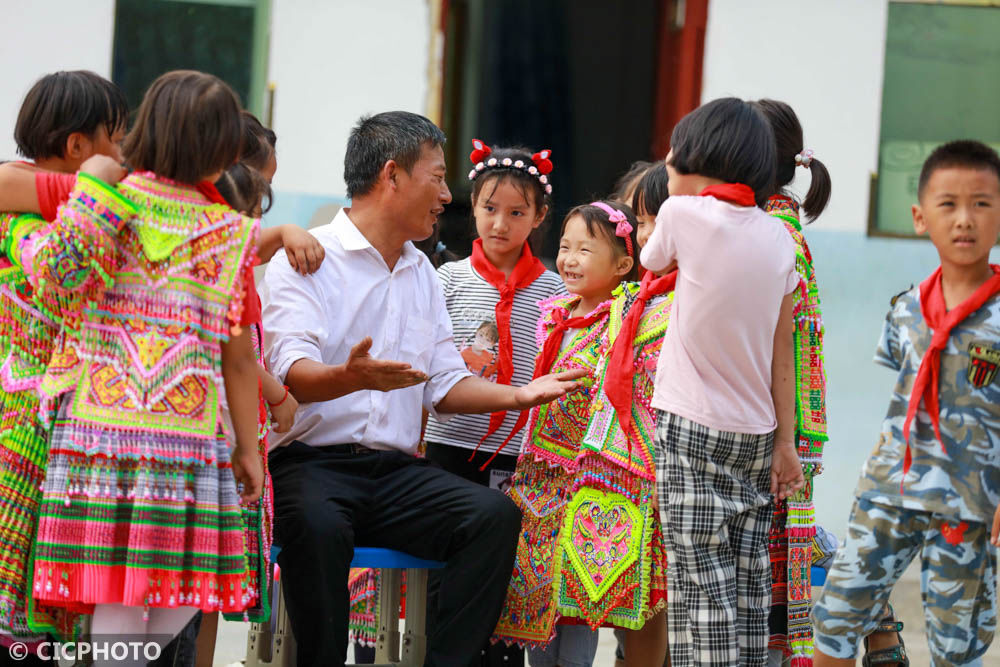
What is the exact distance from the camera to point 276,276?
10.9ft

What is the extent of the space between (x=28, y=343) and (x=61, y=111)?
1.89 feet

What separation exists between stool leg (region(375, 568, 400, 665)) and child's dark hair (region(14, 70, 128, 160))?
61.8 inches

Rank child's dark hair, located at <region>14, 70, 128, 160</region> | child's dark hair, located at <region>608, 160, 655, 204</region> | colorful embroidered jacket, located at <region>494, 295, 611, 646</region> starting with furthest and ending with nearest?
1. child's dark hair, located at <region>608, 160, 655, 204</region>
2. colorful embroidered jacket, located at <region>494, 295, 611, 646</region>
3. child's dark hair, located at <region>14, 70, 128, 160</region>

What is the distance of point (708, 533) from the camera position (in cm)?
287

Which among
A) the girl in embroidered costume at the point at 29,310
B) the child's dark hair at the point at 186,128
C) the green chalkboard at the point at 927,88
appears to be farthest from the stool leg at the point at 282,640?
the green chalkboard at the point at 927,88

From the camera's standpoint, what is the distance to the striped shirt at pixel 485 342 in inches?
151

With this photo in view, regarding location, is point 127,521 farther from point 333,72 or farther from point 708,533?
point 333,72

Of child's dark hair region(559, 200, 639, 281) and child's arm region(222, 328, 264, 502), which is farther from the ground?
child's dark hair region(559, 200, 639, 281)

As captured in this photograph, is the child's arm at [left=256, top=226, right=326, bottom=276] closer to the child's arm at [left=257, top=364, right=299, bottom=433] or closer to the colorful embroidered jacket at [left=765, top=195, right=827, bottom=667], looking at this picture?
the child's arm at [left=257, top=364, right=299, bottom=433]

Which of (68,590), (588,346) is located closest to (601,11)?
(588,346)

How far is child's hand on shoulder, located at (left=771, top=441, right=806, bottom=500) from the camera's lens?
A: 2973mm

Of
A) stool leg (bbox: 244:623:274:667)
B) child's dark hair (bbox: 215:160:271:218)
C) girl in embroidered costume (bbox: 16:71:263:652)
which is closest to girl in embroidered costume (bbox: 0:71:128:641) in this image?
girl in embroidered costume (bbox: 16:71:263:652)

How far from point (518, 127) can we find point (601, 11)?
109 cm

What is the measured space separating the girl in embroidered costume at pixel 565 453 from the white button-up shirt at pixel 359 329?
1.06ft
